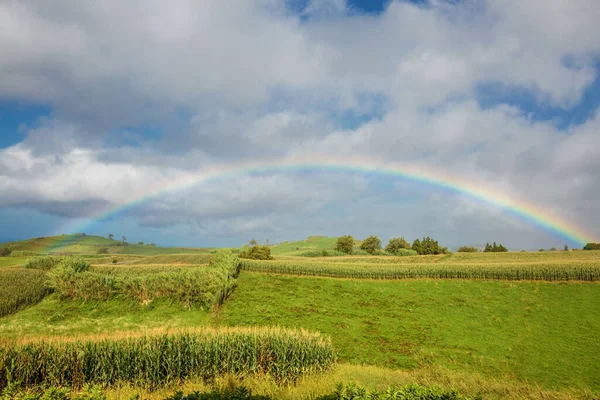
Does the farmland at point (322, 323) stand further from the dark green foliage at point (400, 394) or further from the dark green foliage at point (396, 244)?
the dark green foliage at point (396, 244)

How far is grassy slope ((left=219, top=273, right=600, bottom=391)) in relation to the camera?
18312 millimetres

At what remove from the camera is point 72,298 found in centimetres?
2742

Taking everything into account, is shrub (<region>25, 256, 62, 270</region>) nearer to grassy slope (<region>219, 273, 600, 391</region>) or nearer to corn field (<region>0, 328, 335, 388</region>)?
grassy slope (<region>219, 273, 600, 391</region>)

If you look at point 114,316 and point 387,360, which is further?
point 114,316

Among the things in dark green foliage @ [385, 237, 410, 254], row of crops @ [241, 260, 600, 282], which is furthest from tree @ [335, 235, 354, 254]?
row of crops @ [241, 260, 600, 282]

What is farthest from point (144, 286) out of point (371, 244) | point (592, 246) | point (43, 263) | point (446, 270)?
point (592, 246)

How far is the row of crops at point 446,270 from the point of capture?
3023cm

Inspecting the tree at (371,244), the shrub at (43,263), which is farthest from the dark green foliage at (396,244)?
the shrub at (43,263)

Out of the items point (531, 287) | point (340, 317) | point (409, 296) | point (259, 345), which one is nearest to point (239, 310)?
point (340, 317)

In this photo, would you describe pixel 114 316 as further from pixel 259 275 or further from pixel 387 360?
pixel 387 360

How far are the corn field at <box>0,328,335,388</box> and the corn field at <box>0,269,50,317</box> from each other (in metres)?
16.3

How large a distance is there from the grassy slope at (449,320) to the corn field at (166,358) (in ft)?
16.9

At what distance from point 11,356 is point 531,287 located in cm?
3571

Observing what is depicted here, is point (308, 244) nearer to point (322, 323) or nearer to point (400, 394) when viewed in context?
point (322, 323)
